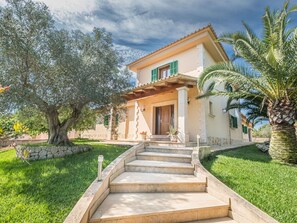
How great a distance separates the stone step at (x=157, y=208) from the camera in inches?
117

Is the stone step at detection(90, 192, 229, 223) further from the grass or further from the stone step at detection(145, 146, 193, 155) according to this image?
the stone step at detection(145, 146, 193, 155)

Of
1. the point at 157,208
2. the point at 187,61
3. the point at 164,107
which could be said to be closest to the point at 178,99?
the point at 164,107

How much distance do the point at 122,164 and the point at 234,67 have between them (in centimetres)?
646

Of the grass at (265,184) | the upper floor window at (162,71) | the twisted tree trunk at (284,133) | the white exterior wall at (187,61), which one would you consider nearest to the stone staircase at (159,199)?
the grass at (265,184)

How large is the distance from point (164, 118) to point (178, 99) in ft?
10.2

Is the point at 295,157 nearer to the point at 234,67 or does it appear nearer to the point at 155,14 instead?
the point at 234,67

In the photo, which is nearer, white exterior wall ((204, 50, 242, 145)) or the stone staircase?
the stone staircase

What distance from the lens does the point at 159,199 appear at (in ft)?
12.1

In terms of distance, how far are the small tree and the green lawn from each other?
2046mm

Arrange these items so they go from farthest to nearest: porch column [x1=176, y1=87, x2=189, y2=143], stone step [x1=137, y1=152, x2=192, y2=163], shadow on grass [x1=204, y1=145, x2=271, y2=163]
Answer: porch column [x1=176, y1=87, x2=189, y2=143], shadow on grass [x1=204, y1=145, x2=271, y2=163], stone step [x1=137, y1=152, x2=192, y2=163]

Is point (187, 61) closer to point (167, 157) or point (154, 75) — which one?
Result: point (154, 75)

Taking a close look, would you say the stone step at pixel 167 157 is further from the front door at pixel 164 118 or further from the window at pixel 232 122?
the window at pixel 232 122

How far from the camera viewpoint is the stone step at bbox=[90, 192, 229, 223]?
2.97m

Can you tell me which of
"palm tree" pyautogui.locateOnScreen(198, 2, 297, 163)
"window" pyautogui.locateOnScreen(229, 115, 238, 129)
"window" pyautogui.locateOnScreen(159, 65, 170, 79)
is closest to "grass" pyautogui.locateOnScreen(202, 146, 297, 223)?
"palm tree" pyautogui.locateOnScreen(198, 2, 297, 163)
